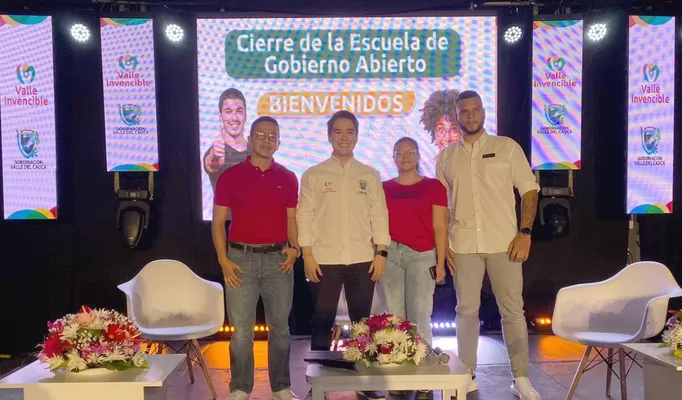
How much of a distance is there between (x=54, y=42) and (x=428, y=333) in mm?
3869

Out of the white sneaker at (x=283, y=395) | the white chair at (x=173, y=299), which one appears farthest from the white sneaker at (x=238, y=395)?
the white chair at (x=173, y=299)

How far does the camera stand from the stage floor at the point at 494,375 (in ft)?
12.7

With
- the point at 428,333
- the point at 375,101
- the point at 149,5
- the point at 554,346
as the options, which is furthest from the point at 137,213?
the point at 554,346

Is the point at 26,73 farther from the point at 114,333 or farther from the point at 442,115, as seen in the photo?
the point at 442,115

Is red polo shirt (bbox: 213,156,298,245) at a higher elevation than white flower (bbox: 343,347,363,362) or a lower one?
higher

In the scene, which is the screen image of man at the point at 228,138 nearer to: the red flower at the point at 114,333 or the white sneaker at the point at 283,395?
the white sneaker at the point at 283,395

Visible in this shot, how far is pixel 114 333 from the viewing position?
271 cm

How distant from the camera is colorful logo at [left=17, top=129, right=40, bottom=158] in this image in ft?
16.3

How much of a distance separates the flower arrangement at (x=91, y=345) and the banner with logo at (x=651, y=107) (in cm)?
423

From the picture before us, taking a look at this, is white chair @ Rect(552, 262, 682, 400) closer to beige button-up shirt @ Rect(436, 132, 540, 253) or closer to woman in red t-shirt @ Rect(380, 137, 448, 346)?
beige button-up shirt @ Rect(436, 132, 540, 253)

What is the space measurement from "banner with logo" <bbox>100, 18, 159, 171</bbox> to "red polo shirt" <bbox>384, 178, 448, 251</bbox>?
2.29 meters

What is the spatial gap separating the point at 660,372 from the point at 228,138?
12.0 ft

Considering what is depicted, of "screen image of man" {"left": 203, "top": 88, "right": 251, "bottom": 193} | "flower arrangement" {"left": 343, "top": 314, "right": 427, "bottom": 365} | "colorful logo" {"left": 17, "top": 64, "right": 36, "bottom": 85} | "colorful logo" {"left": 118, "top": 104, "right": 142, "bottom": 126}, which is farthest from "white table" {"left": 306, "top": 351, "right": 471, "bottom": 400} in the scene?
"colorful logo" {"left": 17, "top": 64, "right": 36, "bottom": 85}

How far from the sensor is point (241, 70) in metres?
5.15
